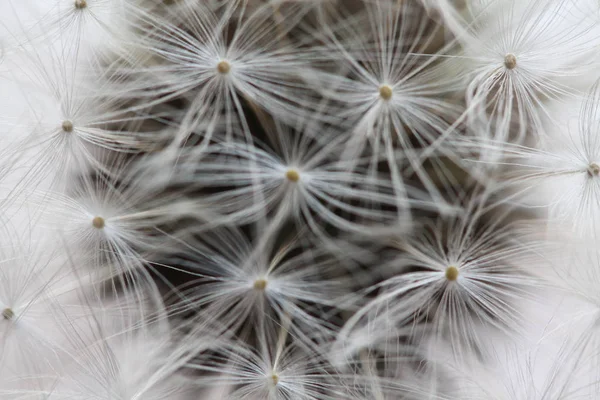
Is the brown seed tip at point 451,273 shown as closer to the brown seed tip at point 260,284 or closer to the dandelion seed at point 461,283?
the dandelion seed at point 461,283

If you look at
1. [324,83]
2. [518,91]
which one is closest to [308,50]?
[324,83]

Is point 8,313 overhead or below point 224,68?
below

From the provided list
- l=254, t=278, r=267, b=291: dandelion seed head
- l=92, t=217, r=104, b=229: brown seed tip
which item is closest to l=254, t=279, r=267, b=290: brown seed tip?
l=254, t=278, r=267, b=291: dandelion seed head

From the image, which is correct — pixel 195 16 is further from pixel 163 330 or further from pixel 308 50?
pixel 163 330

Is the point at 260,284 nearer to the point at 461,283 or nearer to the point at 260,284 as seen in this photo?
the point at 260,284

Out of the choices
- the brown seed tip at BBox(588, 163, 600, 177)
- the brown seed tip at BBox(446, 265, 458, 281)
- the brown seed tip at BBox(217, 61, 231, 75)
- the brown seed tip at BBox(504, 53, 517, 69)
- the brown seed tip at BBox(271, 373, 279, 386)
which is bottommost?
the brown seed tip at BBox(271, 373, 279, 386)

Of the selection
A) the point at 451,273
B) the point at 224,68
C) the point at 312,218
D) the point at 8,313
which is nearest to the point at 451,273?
the point at 451,273

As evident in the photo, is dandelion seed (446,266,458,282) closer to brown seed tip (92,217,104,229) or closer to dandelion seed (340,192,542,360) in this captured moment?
dandelion seed (340,192,542,360)
